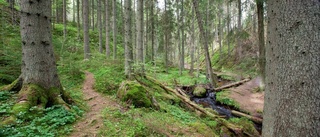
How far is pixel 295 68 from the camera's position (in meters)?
1.98

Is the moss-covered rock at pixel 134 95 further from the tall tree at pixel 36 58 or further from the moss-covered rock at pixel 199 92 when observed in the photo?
the moss-covered rock at pixel 199 92

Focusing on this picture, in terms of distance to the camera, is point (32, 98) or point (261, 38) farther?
point (261, 38)

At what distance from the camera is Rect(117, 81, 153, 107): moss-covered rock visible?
522 centimetres

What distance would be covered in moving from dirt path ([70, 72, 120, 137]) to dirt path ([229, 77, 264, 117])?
6.50m

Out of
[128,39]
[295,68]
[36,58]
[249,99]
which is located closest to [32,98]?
[36,58]

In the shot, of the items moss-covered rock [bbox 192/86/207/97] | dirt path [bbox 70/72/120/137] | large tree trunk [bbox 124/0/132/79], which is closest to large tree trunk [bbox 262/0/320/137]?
dirt path [bbox 70/72/120/137]

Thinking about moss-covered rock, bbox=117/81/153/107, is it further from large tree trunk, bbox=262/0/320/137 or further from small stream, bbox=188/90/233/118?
small stream, bbox=188/90/233/118

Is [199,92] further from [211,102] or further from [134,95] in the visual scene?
[134,95]

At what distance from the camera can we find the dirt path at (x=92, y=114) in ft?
11.3

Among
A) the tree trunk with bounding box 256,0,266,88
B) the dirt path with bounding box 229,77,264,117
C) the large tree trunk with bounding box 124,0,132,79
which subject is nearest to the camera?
the large tree trunk with bounding box 124,0,132,79

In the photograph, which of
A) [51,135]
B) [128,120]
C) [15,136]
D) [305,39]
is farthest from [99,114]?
[305,39]

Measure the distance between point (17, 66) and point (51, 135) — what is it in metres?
4.25

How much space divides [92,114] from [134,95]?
1.34 metres

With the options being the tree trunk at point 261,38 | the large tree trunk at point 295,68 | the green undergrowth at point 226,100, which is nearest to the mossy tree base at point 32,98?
the large tree trunk at point 295,68
